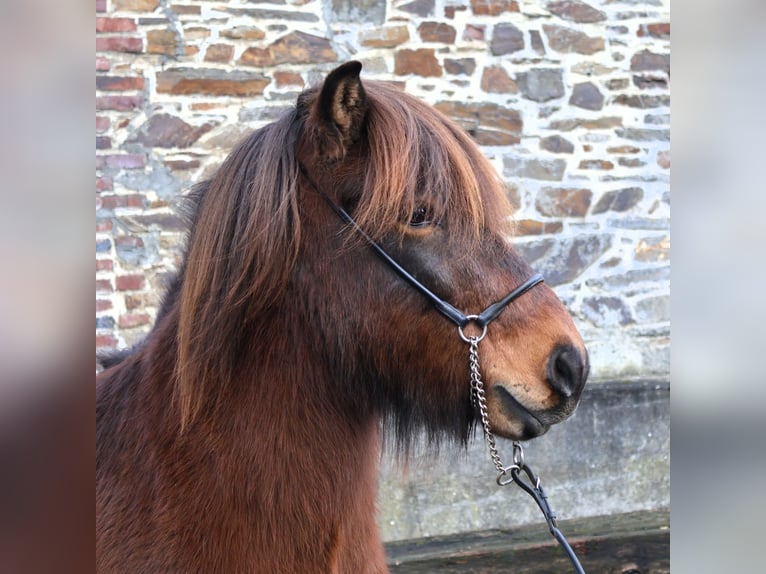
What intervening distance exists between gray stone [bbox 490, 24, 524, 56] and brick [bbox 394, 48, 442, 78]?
1.45 ft

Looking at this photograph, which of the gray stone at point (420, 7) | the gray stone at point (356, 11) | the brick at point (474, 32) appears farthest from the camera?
the brick at point (474, 32)

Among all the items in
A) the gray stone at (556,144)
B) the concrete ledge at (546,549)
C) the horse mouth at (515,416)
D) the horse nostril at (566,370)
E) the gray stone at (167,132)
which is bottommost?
the concrete ledge at (546,549)

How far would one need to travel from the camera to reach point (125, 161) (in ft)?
13.8

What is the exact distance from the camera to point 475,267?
5.50ft

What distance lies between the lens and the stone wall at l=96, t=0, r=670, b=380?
4.21 meters

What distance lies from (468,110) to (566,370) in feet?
11.1

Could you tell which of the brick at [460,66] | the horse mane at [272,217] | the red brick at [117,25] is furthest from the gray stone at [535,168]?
the horse mane at [272,217]

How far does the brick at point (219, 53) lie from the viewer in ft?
14.1

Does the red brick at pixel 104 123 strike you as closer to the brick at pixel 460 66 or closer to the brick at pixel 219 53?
the brick at pixel 219 53

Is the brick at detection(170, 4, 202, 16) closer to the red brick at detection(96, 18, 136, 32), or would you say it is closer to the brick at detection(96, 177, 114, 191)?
the red brick at detection(96, 18, 136, 32)

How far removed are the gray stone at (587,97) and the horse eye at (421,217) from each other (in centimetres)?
360
